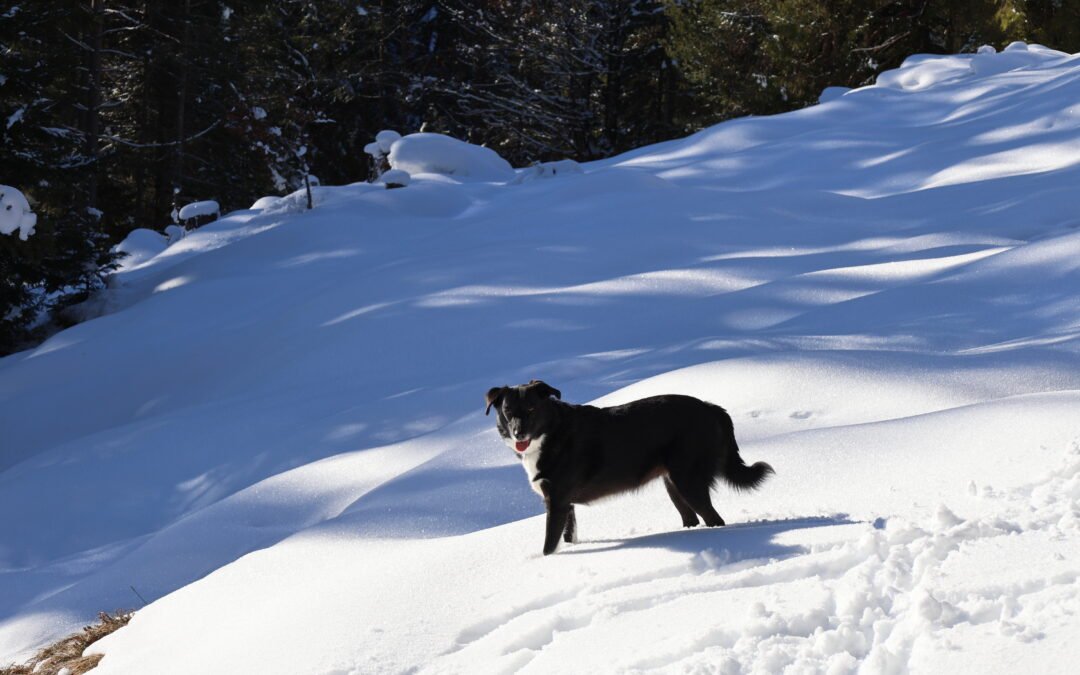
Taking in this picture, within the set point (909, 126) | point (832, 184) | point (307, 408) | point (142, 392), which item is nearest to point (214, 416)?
point (307, 408)

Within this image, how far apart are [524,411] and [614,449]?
0.38m

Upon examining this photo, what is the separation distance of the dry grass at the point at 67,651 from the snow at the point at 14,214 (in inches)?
313

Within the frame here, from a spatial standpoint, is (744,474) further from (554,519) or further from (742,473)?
(554,519)

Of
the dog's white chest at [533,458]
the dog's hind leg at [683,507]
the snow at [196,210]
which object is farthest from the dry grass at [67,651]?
the snow at [196,210]

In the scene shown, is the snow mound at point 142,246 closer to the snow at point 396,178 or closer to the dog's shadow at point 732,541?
the snow at point 396,178

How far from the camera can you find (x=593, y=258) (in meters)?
11.3

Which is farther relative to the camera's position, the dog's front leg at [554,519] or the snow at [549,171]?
the snow at [549,171]

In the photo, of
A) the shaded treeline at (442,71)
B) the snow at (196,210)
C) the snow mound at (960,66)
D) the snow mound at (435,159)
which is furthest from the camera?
the shaded treeline at (442,71)

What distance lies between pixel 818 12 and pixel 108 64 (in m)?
16.6

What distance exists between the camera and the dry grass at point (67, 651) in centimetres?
479

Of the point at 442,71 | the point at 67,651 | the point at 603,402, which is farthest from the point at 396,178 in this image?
the point at 442,71

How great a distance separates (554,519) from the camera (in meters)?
4.00

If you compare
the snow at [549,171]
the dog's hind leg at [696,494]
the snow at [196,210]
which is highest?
the snow at [196,210]

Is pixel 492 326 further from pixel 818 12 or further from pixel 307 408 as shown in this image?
pixel 818 12
